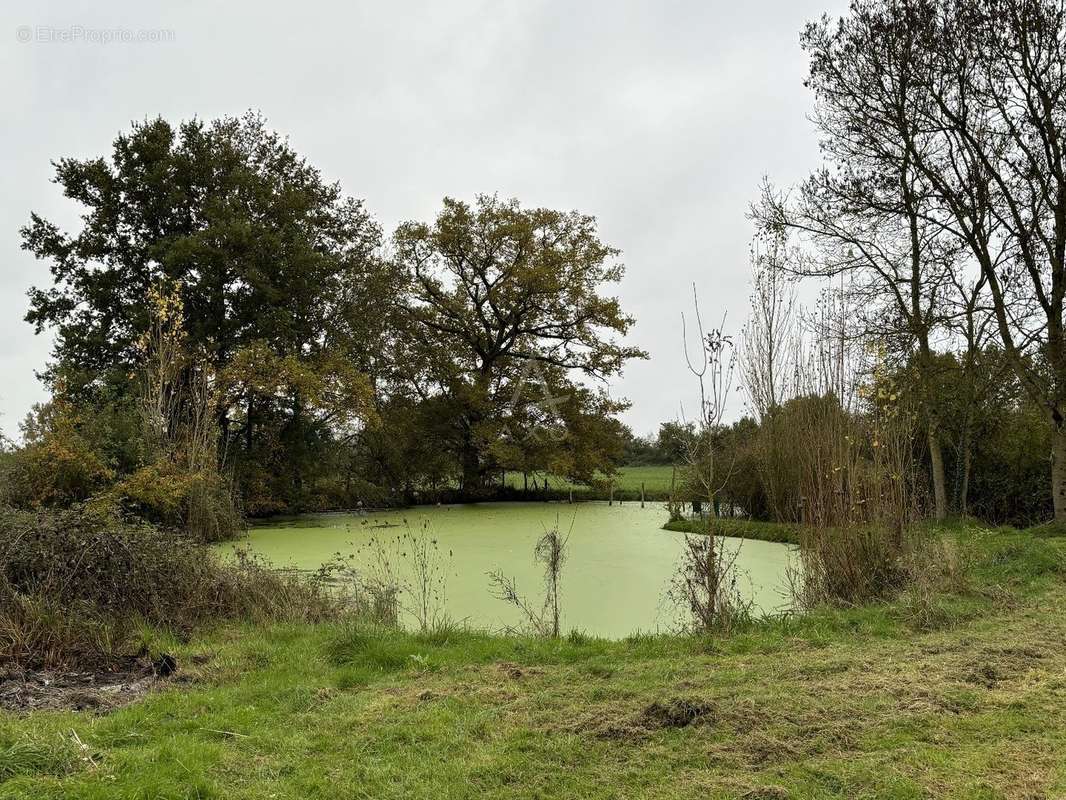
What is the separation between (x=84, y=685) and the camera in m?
4.23

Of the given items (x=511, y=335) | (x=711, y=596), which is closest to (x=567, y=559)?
(x=711, y=596)

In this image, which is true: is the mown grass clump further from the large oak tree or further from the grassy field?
the large oak tree

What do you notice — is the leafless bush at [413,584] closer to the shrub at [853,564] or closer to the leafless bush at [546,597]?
→ the leafless bush at [546,597]

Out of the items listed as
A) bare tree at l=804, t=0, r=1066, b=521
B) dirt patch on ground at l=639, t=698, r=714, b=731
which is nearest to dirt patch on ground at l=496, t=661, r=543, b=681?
dirt patch on ground at l=639, t=698, r=714, b=731

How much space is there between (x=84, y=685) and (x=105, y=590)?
46.7 inches

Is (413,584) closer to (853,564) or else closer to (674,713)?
(853,564)

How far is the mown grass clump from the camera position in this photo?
469cm

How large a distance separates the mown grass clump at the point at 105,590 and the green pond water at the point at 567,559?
45.0 inches

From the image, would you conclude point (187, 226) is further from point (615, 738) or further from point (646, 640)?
point (615, 738)

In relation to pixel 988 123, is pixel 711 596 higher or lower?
lower

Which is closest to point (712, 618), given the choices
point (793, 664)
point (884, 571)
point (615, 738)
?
point (793, 664)

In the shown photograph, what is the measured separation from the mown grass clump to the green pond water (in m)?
1.14

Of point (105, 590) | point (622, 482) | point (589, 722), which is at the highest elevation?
point (622, 482)

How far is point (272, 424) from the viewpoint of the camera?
55.5ft
